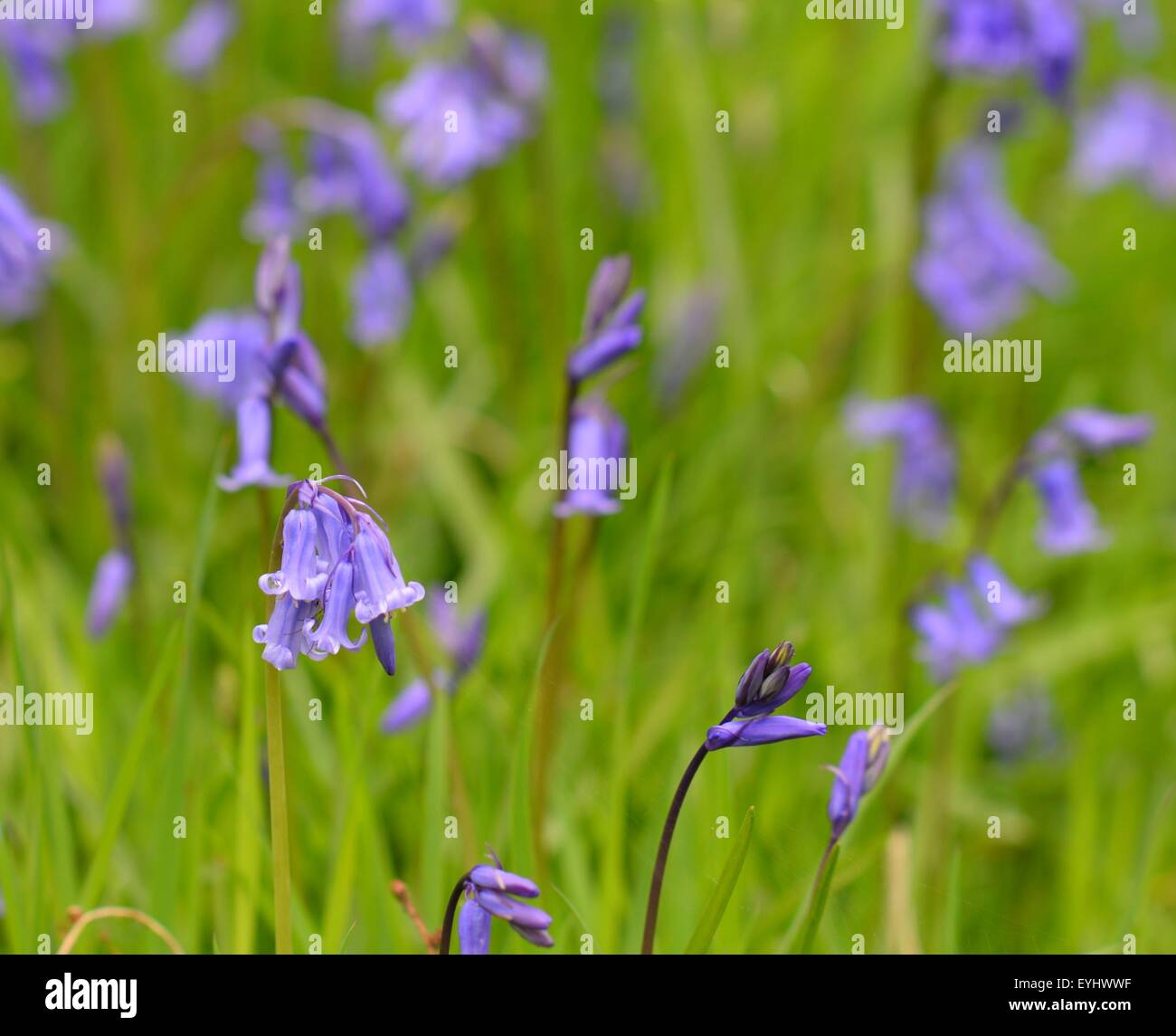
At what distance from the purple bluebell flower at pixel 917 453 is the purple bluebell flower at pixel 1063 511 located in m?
0.52

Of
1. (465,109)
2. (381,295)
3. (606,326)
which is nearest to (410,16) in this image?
(465,109)

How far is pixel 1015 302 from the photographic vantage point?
4.53m

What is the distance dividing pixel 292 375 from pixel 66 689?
4.31 ft

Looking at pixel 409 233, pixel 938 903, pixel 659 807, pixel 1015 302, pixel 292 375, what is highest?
pixel 409 233

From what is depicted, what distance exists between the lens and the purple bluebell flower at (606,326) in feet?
7.78

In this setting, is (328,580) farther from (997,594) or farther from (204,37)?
(204,37)

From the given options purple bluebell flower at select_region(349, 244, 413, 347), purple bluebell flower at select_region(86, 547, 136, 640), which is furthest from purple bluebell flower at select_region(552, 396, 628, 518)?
purple bluebell flower at select_region(349, 244, 413, 347)

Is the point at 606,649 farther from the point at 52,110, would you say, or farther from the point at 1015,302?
the point at 52,110

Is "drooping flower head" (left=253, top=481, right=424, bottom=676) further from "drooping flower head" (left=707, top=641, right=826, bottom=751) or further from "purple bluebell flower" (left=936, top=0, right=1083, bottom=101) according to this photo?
"purple bluebell flower" (left=936, top=0, right=1083, bottom=101)

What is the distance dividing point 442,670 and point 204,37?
274 cm

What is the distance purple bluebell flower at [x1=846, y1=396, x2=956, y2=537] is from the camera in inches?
141

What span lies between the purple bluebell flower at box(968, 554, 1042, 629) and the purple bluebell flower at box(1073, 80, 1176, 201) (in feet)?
8.20

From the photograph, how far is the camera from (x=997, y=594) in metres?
3.12
